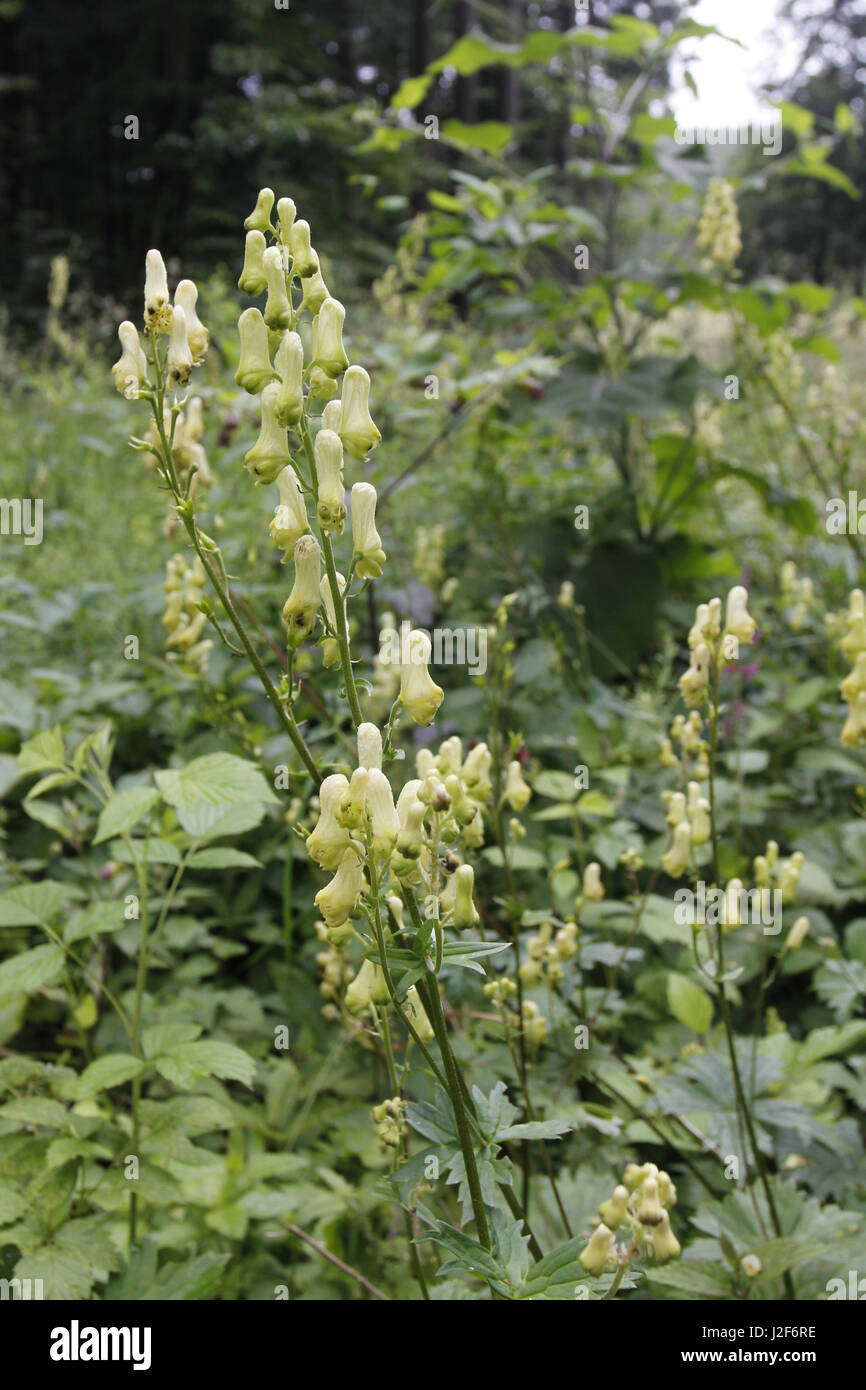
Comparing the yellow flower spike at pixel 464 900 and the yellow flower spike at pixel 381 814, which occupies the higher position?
the yellow flower spike at pixel 381 814

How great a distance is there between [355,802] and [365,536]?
0.34 metres

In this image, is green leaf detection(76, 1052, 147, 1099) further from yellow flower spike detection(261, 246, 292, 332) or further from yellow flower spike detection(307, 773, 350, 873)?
yellow flower spike detection(261, 246, 292, 332)

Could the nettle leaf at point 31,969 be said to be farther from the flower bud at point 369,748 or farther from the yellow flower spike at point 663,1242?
the yellow flower spike at point 663,1242

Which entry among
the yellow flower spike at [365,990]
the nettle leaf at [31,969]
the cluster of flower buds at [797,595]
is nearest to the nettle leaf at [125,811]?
the nettle leaf at [31,969]

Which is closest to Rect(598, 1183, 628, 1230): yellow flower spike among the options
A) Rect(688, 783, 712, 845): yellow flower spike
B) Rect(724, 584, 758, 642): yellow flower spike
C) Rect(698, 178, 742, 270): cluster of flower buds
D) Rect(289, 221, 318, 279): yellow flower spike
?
Rect(688, 783, 712, 845): yellow flower spike

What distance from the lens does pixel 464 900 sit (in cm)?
126

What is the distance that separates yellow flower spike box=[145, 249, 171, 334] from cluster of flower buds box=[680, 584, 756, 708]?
33.7 inches

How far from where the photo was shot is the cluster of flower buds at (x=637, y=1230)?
101 cm

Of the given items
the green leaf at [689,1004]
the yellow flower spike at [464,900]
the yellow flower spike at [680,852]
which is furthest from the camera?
the green leaf at [689,1004]

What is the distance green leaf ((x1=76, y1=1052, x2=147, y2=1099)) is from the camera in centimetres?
149

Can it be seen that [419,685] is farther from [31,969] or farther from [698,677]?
[31,969]

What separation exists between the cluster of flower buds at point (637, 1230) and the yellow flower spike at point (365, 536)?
741mm

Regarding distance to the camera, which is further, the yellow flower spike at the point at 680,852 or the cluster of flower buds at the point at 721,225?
the cluster of flower buds at the point at 721,225

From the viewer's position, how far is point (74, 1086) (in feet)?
4.96
